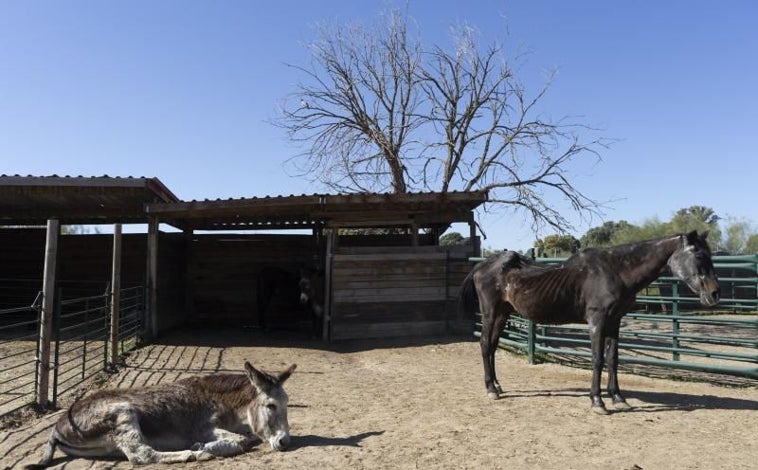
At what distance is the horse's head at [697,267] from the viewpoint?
17.1ft

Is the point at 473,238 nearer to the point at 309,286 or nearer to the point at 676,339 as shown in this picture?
the point at 309,286

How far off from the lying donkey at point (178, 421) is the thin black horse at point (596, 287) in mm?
2794

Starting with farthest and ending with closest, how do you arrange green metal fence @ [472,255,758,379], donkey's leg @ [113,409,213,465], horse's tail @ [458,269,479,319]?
horse's tail @ [458,269,479,319]
green metal fence @ [472,255,758,379]
donkey's leg @ [113,409,213,465]

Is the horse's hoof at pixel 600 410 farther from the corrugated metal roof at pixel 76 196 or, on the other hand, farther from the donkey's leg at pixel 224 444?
the corrugated metal roof at pixel 76 196

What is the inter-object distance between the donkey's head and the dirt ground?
4.6 inches

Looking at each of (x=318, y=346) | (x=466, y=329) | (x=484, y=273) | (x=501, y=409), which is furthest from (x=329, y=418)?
(x=466, y=329)

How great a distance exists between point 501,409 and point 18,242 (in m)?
14.6

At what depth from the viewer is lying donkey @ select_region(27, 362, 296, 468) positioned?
4312mm

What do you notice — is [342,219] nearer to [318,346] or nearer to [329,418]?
[318,346]

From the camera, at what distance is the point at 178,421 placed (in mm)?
4570

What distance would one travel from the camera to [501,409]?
5.68m

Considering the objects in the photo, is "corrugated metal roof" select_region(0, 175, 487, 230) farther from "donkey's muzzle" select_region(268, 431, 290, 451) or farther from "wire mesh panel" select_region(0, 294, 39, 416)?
"donkey's muzzle" select_region(268, 431, 290, 451)

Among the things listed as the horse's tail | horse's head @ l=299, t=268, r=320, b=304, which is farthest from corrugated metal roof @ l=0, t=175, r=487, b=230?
the horse's tail

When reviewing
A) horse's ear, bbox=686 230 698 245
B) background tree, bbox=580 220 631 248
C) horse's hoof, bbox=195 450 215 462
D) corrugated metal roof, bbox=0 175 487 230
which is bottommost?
horse's hoof, bbox=195 450 215 462
